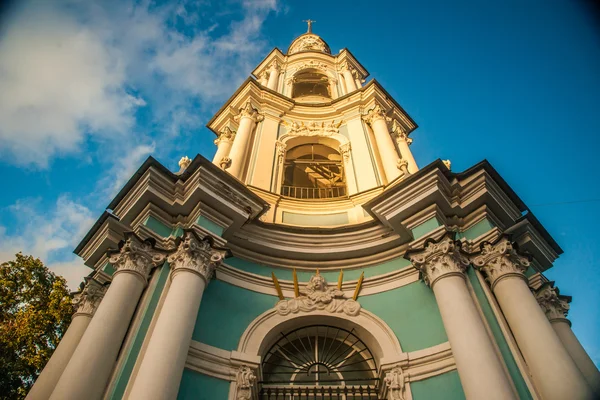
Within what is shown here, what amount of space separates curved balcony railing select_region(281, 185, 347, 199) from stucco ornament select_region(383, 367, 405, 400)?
21.2 ft

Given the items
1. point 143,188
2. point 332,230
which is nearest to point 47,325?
point 143,188

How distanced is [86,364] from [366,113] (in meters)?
12.3

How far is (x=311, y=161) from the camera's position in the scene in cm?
1487

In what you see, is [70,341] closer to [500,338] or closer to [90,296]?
[90,296]

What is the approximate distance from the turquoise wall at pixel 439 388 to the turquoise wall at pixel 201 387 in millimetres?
3179

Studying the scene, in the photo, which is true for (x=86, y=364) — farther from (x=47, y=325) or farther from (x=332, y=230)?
(x=47, y=325)

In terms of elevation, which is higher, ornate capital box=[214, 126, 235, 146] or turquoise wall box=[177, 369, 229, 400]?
ornate capital box=[214, 126, 235, 146]

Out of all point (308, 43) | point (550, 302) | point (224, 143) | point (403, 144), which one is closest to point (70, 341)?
point (224, 143)

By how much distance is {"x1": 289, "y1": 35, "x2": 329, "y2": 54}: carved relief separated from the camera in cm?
2682

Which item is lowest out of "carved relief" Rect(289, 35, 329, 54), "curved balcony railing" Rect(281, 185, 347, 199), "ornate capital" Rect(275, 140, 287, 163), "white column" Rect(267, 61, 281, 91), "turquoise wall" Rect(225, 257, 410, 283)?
"turquoise wall" Rect(225, 257, 410, 283)

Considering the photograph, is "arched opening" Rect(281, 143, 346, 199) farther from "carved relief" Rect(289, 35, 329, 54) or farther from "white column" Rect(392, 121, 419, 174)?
"carved relief" Rect(289, 35, 329, 54)

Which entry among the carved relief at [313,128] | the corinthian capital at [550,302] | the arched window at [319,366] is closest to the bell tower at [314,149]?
the carved relief at [313,128]

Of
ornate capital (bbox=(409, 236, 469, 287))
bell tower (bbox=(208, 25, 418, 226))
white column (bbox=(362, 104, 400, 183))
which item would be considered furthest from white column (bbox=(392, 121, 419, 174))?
ornate capital (bbox=(409, 236, 469, 287))

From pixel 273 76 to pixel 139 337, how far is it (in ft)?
50.5
